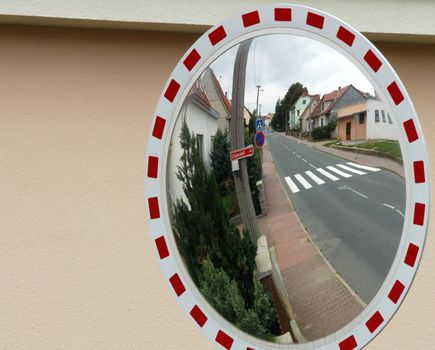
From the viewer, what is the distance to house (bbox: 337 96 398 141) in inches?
26.9

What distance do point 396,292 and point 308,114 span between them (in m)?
0.45

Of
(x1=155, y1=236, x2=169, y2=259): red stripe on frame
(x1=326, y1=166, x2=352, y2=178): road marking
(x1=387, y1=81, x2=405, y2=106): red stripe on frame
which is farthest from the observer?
(x1=155, y1=236, x2=169, y2=259): red stripe on frame

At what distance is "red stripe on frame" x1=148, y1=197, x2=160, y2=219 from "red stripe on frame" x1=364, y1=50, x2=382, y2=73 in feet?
1.97

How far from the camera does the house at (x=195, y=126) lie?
0.78 metres

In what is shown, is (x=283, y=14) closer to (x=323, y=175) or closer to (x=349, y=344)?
(x=323, y=175)

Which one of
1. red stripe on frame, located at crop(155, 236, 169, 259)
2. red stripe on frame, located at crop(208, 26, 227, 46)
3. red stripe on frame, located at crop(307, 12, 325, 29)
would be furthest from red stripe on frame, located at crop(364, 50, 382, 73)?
red stripe on frame, located at crop(155, 236, 169, 259)

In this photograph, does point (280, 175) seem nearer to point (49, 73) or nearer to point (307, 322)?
point (307, 322)

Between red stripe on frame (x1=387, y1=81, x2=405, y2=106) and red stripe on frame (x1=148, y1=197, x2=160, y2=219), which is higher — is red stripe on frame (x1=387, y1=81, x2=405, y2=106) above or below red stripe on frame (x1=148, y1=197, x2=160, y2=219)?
above

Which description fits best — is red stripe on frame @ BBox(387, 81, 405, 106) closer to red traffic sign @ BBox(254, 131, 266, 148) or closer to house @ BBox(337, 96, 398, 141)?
house @ BBox(337, 96, 398, 141)

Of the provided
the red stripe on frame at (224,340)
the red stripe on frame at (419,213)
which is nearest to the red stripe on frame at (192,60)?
the red stripe on frame at (419,213)

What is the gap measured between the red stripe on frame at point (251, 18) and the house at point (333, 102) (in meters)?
0.24

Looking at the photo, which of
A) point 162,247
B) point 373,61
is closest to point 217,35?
point 373,61

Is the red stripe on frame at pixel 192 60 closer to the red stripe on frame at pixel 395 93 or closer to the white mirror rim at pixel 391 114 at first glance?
the white mirror rim at pixel 391 114

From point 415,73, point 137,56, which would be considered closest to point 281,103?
point 137,56
